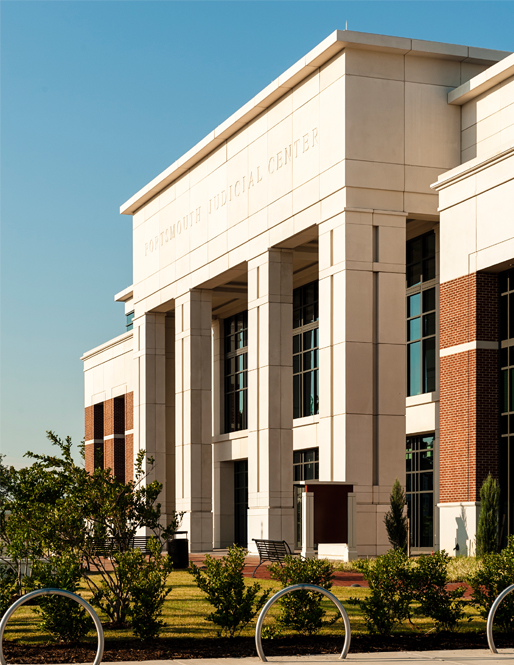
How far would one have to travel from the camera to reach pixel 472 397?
80.1 feet

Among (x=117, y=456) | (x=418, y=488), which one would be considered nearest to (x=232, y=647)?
(x=418, y=488)

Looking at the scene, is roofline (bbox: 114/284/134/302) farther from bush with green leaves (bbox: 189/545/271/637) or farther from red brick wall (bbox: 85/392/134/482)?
bush with green leaves (bbox: 189/545/271/637)

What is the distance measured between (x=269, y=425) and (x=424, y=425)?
5.25m

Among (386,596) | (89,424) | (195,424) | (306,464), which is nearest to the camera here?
(386,596)

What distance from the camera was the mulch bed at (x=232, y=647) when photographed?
10.9m

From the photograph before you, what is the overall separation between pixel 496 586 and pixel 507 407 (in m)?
12.3

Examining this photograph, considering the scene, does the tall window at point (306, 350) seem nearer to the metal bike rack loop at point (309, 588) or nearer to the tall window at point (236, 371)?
the tall window at point (236, 371)

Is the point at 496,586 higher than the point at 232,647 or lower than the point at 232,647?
higher

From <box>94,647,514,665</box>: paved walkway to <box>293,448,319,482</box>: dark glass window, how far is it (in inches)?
980

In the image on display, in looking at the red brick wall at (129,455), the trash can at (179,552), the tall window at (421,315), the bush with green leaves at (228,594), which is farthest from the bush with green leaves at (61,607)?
the red brick wall at (129,455)

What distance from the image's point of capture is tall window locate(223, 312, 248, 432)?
1714 inches

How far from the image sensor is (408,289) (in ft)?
105

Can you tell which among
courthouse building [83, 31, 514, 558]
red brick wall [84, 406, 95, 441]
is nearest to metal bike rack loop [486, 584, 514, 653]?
courthouse building [83, 31, 514, 558]

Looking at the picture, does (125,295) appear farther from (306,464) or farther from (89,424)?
(306,464)
